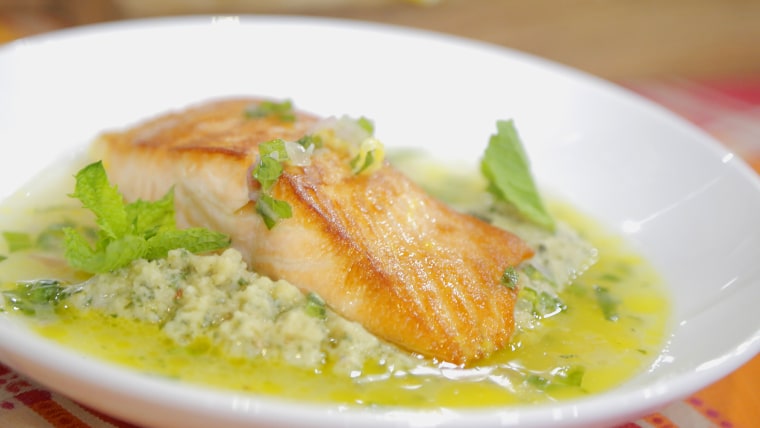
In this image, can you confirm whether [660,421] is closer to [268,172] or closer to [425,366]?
[425,366]

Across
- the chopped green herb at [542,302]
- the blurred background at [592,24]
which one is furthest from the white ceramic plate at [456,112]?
the blurred background at [592,24]

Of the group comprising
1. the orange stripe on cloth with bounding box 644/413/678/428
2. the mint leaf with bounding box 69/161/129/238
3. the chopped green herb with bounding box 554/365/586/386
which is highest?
the mint leaf with bounding box 69/161/129/238

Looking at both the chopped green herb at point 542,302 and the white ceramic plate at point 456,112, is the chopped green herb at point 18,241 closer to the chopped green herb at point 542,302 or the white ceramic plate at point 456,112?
the white ceramic plate at point 456,112

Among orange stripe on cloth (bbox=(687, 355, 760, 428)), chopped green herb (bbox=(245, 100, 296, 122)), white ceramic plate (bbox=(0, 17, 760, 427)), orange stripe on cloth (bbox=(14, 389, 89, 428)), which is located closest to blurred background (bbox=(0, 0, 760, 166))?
white ceramic plate (bbox=(0, 17, 760, 427))

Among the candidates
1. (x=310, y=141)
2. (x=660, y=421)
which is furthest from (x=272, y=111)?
→ (x=660, y=421)

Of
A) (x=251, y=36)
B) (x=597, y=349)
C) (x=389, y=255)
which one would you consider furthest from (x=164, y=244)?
(x=251, y=36)

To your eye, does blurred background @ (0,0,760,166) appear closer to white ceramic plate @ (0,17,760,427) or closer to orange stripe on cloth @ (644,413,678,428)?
white ceramic plate @ (0,17,760,427)
